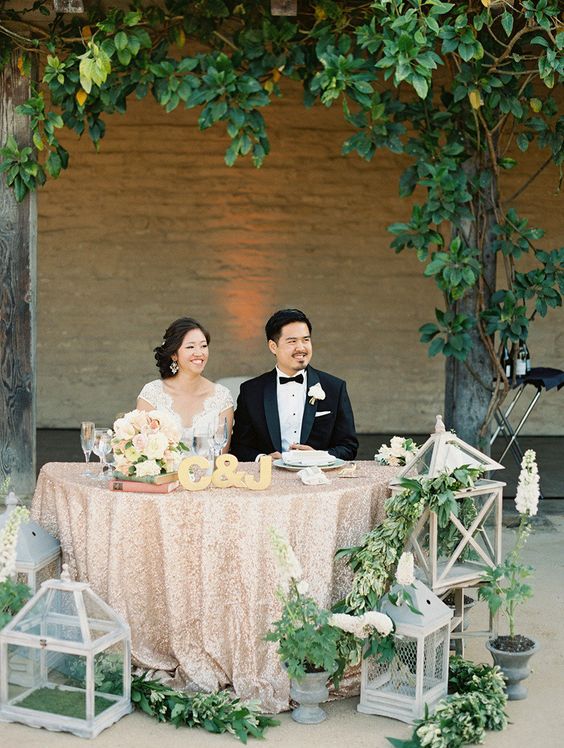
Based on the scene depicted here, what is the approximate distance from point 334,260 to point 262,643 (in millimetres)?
5684

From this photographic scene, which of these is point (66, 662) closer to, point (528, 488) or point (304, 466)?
point (304, 466)

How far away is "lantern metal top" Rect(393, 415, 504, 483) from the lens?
341 centimetres

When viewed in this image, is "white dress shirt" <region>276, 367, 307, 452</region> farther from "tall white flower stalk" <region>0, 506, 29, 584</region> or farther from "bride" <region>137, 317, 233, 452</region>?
"tall white flower stalk" <region>0, 506, 29, 584</region>

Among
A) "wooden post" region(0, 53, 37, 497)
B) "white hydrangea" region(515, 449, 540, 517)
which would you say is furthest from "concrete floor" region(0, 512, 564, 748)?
"wooden post" region(0, 53, 37, 497)

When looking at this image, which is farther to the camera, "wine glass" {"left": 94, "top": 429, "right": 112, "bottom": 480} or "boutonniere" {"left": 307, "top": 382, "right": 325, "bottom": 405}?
"boutonniere" {"left": 307, "top": 382, "right": 325, "bottom": 405}

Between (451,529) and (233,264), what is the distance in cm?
558

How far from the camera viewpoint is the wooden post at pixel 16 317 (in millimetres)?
5648

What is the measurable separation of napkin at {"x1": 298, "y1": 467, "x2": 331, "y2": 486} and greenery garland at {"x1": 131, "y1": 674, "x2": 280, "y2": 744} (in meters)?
0.68

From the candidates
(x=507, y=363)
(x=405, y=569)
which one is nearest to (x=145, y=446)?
(x=405, y=569)

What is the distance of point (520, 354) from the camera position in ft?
19.3

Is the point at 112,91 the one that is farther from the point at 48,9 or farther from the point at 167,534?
the point at 167,534

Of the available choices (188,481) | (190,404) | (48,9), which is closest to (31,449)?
(190,404)

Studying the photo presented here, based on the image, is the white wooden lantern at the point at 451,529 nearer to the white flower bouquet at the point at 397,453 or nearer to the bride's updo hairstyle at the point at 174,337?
the white flower bouquet at the point at 397,453

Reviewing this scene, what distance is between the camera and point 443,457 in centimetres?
343
